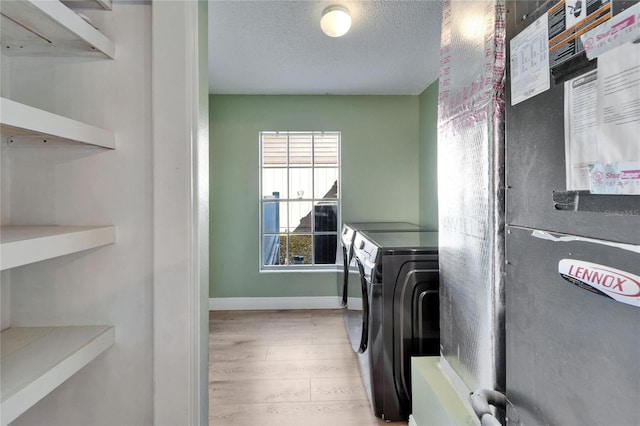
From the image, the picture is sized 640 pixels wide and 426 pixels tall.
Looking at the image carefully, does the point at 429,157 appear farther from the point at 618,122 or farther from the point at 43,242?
the point at 43,242

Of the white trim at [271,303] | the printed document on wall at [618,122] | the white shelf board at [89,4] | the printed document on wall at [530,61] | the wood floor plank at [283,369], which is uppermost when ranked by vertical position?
the white shelf board at [89,4]

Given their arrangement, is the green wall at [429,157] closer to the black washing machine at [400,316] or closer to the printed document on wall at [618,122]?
the black washing machine at [400,316]

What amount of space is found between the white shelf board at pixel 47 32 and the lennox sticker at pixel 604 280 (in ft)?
3.83

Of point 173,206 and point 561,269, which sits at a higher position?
point 173,206

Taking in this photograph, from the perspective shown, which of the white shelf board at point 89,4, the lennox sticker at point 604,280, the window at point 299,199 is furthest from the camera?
the window at point 299,199

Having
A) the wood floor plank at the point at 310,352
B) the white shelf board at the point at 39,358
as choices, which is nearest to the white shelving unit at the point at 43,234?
the white shelf board at the point at 39,358

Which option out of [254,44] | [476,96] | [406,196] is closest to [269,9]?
[254,44]

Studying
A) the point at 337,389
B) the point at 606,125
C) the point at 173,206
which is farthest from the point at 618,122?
the point at 337,389

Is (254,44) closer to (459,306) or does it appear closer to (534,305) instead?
(459,306)

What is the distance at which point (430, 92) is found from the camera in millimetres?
3244

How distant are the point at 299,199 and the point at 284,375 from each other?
196 cm

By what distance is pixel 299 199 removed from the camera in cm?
367

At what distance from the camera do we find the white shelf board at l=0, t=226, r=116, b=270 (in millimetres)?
615

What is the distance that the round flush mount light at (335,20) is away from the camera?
1938 millimetres
